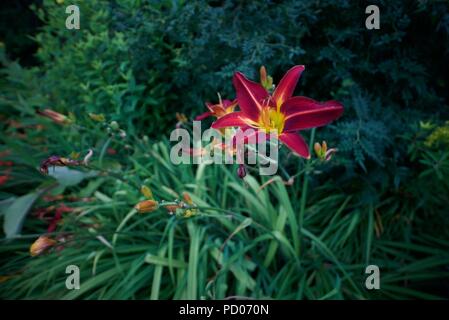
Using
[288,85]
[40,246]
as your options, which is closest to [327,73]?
[288,85]

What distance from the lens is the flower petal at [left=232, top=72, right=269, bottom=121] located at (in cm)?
71

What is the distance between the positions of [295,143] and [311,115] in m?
0.06

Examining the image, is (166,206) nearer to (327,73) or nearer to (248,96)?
(248,96)

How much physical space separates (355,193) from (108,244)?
86cm

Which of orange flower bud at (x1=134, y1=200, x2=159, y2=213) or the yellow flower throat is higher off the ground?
the yellow flower throat

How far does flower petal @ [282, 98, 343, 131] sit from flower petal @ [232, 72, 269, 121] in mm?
53

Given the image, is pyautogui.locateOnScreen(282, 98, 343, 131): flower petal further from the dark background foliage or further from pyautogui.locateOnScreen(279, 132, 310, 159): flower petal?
the dark background foliage

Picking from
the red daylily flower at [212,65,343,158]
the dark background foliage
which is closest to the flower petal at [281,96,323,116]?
the red daylily flower at [212,65,343,158]

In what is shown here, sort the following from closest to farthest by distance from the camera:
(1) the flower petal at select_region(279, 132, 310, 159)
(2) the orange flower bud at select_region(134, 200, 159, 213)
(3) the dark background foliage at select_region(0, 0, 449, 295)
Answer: (1) the flower petal at select_region(279, 132, 310, 159) → (2) the orange flower bud at select_region(134, 200, 159, 213) → (3) the dark background foliage at select_region(0, 0, 449, 295)

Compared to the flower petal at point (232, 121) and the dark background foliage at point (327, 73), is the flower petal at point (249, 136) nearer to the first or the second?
the flower petal at point (232, 121)

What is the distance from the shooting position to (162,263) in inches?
45.8

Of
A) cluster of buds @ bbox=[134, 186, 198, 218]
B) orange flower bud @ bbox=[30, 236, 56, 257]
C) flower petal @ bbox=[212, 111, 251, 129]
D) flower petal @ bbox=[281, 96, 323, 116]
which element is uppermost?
flower petal @ bbox=[281, 96, 323, 116]

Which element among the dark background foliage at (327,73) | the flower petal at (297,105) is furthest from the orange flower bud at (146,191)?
the dark background foliage at (327,73)

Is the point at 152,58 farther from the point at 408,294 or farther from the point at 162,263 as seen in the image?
the point at 408,294
